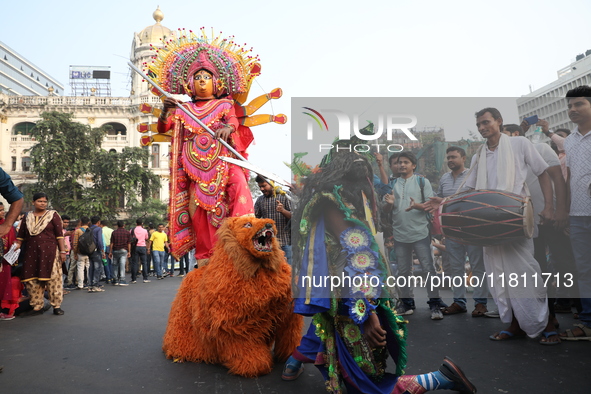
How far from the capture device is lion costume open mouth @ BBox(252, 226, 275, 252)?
2873mm

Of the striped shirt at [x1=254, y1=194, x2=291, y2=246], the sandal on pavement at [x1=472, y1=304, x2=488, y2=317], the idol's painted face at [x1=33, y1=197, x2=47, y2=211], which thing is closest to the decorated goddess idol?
the striped shirt at [x1=254, y1=194, x2=291, y2=246]

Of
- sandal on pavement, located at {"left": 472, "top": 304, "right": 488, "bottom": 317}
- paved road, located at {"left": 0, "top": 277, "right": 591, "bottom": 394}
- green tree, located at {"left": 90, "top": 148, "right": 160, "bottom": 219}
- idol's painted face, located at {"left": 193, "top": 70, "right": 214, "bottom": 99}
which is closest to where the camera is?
paved road, located at {"left": 0, "top": 277, "right": 591, "bottom": 394}

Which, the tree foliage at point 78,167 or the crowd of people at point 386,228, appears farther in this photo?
the tree foliage at point 78,167

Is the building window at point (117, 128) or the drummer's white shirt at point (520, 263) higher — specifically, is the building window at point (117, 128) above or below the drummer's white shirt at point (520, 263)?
above

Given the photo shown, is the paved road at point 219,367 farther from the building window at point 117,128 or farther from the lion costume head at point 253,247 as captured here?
the building window at point 117,128

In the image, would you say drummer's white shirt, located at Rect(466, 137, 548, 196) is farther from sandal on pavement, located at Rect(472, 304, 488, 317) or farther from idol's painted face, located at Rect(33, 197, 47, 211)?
idol's painted face, located at Rect(33, 197, 47, 211)

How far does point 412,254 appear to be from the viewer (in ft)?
9.33

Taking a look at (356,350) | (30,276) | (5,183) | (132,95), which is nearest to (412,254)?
(356,350)

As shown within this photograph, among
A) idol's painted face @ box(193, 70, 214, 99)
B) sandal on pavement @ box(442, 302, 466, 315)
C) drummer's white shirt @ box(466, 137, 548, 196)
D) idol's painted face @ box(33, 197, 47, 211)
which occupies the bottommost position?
sandal on pavement @ box(442, 302, 466, 315)

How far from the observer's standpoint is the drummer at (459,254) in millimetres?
2518

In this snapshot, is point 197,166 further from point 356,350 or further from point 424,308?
point 424,308

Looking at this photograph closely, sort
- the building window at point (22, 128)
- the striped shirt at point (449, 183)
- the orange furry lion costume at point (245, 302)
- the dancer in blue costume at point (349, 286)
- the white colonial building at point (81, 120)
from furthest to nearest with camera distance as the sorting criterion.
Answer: the building window at point (22, 128), the white colonial building at point (81, 120), the orange furry lion costume at point (245, 302), the striped shirt at point (449, 183), the dancer in blue costume at point (349, 286)

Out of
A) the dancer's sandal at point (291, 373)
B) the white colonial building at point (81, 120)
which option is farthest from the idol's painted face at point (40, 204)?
the white colonial building at point (81, 120)

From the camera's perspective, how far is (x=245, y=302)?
2.87 metres
